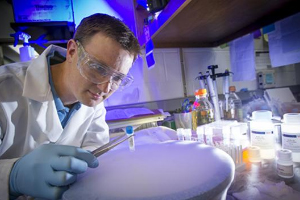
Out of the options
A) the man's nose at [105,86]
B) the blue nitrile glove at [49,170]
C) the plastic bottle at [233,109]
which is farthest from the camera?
the plastic bottle at [233,109]

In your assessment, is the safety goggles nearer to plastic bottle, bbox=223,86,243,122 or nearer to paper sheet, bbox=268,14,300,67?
plastic bottle, bbox=223,86,243,122

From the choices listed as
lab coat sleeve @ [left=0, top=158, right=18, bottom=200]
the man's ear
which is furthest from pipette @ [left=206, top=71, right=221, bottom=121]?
lab coat sleeve @ [left=0, top=158, right=18, bottom=200]

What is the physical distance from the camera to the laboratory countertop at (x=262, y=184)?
0.51 meters

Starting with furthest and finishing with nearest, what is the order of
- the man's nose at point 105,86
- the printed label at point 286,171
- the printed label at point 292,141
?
the man's nose at point 105,86 < the printed label at point 292,141 < the printed label at point 286,171

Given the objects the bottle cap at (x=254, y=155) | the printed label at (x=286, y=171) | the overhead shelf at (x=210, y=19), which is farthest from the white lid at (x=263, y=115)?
the overhead shelf at (x=210, y=19)

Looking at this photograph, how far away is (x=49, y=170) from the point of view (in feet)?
1.72

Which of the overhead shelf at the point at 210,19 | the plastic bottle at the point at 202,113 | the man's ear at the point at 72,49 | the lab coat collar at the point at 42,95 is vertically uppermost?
the overhead shelf at the point at 210,19

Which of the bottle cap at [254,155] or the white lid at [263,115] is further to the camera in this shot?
the white lid at [263,115]

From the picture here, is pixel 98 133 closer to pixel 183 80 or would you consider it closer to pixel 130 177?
pixel 130 177

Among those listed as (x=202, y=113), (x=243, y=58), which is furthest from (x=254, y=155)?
(x=243, y=58)

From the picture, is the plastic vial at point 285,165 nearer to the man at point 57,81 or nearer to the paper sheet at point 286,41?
the man at point 57,81

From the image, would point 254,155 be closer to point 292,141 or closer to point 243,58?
point 292,141

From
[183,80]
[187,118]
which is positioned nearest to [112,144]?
[187,118]

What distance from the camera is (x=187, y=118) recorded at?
4.11ft
